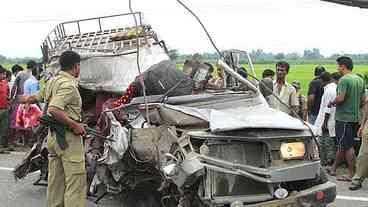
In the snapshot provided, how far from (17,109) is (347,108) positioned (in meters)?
6.29

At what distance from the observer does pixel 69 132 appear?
19.0 feet

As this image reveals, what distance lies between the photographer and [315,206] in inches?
196

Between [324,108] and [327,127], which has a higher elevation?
[324,108]

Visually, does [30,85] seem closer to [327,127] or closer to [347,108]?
[327,127]

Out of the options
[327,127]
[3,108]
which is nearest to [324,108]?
Result: [327,127]

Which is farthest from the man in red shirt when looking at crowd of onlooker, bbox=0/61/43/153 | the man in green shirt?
the man in green shirt

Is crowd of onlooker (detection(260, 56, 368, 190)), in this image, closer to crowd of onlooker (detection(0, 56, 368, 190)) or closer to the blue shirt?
crowd of onlooker (detection(0, 56, 368, 190))

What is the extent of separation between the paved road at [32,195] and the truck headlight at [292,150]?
203 cm

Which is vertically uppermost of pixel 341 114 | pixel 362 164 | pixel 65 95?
pixel 65 95

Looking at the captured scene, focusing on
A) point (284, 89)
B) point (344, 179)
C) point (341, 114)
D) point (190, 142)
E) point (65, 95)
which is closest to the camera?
point (190, 142)

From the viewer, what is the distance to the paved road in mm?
7137

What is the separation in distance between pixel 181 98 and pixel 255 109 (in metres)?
0.76

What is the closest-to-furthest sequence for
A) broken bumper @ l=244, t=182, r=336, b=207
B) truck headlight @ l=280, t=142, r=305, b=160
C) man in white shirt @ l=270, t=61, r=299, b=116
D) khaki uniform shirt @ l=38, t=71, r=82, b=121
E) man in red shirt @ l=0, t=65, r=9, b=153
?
broken bumper @ l=244, t=182, r=336, b=207 < truck headlight @ l=280, t=142, r=305, b=160 < khaki uniform shirt @ l=38, t=71, r=82, b=121 < man in white shirt @ l=270, t=61, r=299, b=116 < man in red shirt @ l=0, t=65, r=9, b=153

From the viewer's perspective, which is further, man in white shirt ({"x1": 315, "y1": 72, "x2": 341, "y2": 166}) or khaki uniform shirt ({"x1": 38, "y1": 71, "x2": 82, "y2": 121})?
man in white shirt ({"x1": 315, "y1": 72, "x2": 341, "y2": 166})
